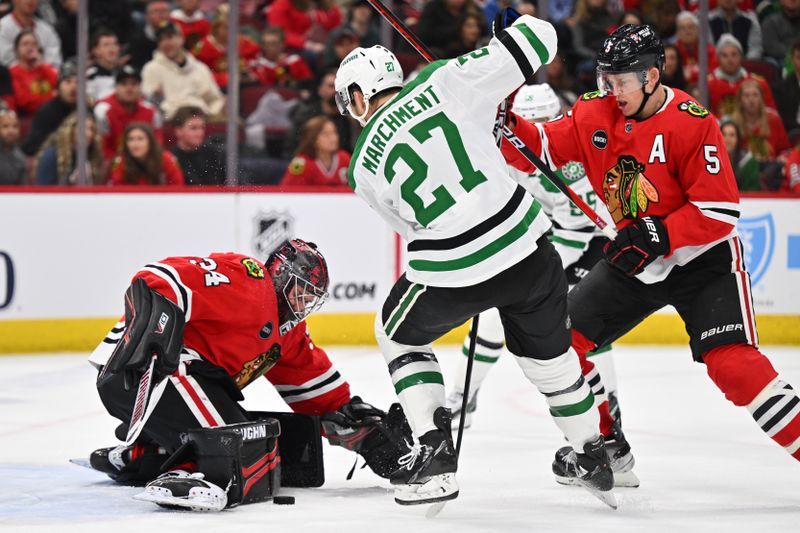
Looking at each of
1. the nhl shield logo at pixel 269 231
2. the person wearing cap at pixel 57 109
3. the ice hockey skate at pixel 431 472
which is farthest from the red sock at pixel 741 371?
the person wearing cap at pixel 57 109

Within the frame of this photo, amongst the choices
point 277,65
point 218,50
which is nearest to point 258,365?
point 218,50

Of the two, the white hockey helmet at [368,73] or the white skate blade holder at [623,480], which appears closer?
the white hockey helmet at [368,73]

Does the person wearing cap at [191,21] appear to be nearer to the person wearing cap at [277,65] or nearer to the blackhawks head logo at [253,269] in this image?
the person wearing cap at [277,65]

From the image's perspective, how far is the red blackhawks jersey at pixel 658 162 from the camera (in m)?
3.38

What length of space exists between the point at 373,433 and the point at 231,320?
0.56 m

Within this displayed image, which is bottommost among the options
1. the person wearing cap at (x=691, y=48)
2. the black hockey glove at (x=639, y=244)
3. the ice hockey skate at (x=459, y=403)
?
the ice hockey skate at (x=459, y=403)

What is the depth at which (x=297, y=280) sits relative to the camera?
11.6 feet

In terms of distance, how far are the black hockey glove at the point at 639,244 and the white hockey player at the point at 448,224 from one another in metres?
0.23

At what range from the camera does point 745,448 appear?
4336 mm

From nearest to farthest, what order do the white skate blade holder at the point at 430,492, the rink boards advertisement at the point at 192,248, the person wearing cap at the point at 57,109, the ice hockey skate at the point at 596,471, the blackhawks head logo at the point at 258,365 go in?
1. the white skate blade holder at the point at 430,492
2. the ice hockey skate at the point at 596,471
3. the blackhawks head logo at the point at 258,365
4. the rink boards advertisement at the point at 192,248
5. the person wearing cap at the point at 57,109

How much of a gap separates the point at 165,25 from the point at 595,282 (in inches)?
161

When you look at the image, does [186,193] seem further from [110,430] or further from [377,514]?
[377,514]

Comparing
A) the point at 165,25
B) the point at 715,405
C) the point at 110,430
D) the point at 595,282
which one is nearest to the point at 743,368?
the point at 595,282

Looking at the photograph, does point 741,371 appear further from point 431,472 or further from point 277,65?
point 277,65
